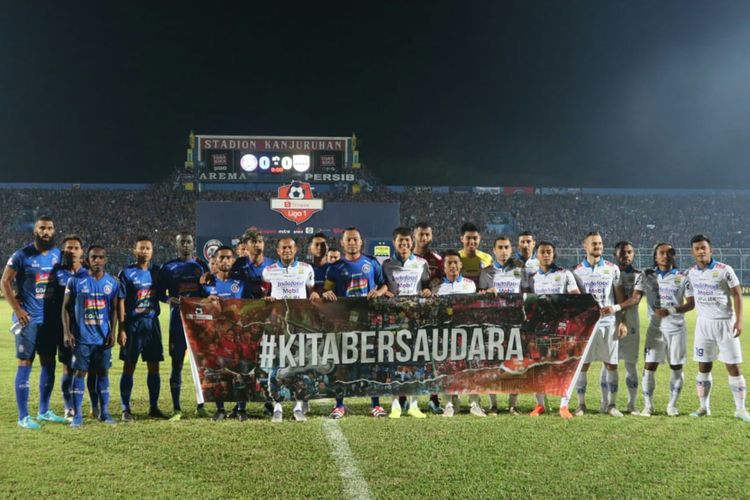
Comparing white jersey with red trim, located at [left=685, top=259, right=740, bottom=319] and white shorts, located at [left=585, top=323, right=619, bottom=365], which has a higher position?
white jersey with red trim, located at [left=685, top=259, right=740, bottom=319]

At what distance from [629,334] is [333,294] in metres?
3.45

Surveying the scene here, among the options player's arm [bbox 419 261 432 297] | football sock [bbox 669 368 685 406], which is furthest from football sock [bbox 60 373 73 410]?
football sock [bbox 669 368 685 406]

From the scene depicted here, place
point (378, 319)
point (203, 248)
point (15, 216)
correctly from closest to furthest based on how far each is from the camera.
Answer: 1. point (378, 319)
2. point (203, 248)
3. point (15, 216)

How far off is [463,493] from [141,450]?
281 centimetres

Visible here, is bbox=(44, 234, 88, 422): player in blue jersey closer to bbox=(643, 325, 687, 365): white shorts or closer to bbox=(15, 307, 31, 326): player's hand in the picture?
bbox=(15, 307, 31, 326): player's hand

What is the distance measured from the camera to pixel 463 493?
13.9 feet

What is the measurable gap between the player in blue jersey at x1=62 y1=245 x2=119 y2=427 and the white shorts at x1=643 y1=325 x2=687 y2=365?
19.4ft

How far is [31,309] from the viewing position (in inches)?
256

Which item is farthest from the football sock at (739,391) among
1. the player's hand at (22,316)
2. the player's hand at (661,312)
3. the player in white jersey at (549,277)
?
the player's hand at (22,316)

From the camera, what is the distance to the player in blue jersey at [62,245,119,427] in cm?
632

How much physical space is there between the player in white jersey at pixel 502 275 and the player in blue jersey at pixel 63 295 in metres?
4.36

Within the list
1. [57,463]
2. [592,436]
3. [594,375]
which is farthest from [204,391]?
[594,375]

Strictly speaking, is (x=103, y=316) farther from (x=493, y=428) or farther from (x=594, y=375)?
(x=594, y=375)

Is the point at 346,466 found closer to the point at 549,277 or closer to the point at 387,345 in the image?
the point at 387,345
